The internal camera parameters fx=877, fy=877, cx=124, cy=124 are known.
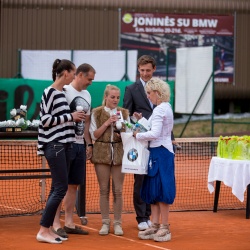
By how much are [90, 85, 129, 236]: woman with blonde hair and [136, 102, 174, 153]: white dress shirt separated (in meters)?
0.50

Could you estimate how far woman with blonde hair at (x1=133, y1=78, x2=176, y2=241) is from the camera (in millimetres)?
9695

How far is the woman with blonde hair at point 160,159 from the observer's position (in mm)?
9695

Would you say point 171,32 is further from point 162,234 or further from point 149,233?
point 162,234

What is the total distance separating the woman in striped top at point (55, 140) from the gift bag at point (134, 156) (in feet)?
2.20

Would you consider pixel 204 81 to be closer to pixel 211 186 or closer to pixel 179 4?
pixel 179 4

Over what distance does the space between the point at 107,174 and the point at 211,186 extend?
104 inches

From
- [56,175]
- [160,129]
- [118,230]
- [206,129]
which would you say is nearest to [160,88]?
[160,129]

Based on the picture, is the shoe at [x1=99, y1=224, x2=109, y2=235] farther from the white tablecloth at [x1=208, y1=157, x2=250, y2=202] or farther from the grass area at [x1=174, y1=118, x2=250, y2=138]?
the grass area at [x1=174, y1=118, x2=250, y2=138]

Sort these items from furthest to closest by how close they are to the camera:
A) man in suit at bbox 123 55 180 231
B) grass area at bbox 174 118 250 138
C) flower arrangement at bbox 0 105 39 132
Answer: grass area at bbox 174 118 250 138 < flower arrangement at bbox 0 105 39 132 < man in suit at bbox 123 55 180 231

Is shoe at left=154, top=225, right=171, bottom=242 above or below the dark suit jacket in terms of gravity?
below

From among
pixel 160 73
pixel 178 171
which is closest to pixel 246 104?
pixel 160 73

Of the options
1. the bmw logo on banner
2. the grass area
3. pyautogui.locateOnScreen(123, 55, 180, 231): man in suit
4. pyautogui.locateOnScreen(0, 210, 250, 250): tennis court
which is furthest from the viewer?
the grass area

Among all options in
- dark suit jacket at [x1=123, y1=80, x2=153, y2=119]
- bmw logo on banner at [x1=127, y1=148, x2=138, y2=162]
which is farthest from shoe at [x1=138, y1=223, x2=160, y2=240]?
dark suit jacket at [x1=123, y1=80, x2=153, y2=119]

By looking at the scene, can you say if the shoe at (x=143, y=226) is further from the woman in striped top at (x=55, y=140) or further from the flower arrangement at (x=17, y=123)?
the flower arrangement at (x=17, y=123)
